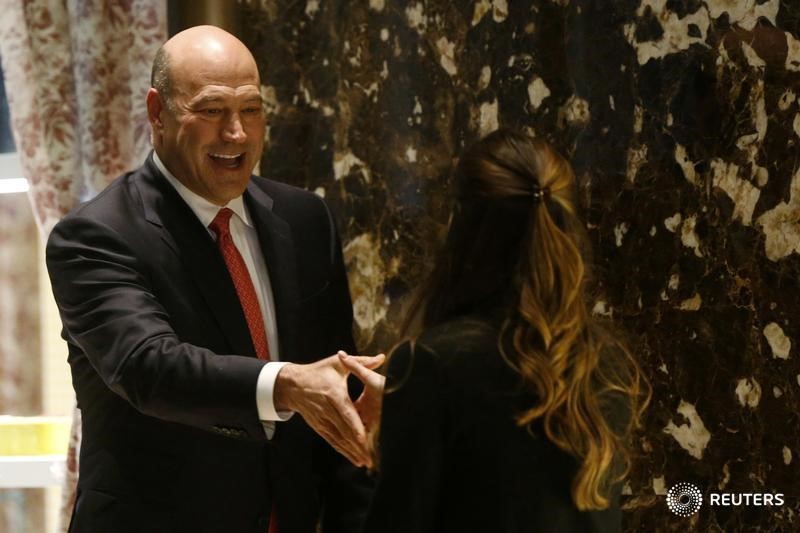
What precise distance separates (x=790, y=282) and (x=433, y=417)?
1525 millimetres

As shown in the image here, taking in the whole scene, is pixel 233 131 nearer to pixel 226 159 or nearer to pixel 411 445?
pixel 226 159

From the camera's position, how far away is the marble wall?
277 centimetres

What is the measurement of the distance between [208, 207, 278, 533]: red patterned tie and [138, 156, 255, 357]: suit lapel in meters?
0.03

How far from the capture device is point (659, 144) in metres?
2.84

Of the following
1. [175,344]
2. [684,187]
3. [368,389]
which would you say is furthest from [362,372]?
[684,187]

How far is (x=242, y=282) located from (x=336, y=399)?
0.55m

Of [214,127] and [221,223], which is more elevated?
[214,127]

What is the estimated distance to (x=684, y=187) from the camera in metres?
2.83

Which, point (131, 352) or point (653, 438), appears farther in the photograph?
point (653, 438)

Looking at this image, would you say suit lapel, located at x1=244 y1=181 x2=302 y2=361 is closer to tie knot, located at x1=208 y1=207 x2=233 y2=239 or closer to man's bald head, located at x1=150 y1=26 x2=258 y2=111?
tie knot, located at x1=208 y1=207 x2=233 y2=239

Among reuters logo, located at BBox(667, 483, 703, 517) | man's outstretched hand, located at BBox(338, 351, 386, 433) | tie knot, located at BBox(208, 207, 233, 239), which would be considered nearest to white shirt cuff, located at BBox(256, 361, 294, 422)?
man's outstretched hand, located at BBox(338, 351, 386, 433)

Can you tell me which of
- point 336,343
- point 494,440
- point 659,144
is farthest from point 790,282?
point 494,440

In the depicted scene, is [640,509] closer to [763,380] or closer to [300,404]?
[763,380]

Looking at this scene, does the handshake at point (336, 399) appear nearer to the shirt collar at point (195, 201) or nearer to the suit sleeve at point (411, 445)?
the suit sleeve at point (411, 445)
